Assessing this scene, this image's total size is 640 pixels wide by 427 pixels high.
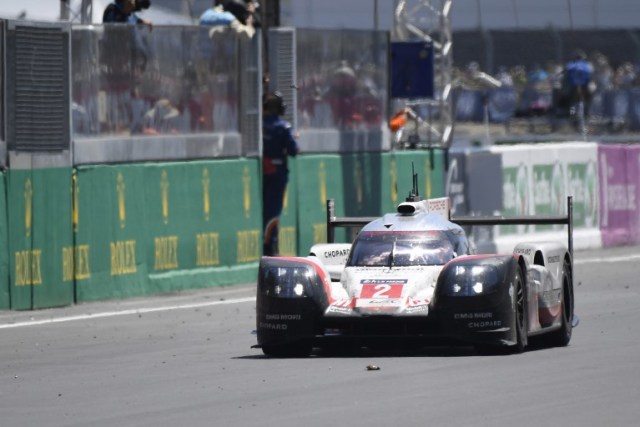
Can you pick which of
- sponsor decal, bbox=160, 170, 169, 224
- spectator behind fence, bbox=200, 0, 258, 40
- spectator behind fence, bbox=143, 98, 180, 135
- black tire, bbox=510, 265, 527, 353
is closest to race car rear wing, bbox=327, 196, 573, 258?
black tire, bbox=510, 265, 527, 353

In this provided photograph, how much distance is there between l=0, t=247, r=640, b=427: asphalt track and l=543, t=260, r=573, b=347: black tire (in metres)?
0.16

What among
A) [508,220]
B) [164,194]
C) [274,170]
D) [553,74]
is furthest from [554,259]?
[553,74]

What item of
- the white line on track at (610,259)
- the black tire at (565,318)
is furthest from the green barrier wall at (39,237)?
the white line on track at (610,259)

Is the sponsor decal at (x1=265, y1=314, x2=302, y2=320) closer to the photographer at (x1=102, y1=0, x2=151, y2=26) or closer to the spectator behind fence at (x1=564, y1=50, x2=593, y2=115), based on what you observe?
the photographer at (x1=102, y1=0, x2=151, y2=26)

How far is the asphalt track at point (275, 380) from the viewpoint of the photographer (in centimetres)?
921

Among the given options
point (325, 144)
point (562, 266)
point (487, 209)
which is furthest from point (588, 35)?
point (562, 266)

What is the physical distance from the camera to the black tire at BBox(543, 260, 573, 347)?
43.3ft

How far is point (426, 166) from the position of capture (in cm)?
2384

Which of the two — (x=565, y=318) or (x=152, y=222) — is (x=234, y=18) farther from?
(x=565, y=318)

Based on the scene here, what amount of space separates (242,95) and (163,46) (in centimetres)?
167

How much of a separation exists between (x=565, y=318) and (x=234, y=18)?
8.39m

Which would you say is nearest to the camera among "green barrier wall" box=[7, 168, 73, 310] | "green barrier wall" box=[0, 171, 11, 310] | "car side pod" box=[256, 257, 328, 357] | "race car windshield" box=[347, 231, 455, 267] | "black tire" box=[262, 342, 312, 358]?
"car side pod" box=[256, 257, 328, 357]

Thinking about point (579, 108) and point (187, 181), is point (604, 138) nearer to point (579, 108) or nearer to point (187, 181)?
point (579, 108)

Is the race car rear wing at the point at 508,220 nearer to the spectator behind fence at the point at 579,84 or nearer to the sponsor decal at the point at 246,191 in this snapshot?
the sponsor decal at the point at 246,191
